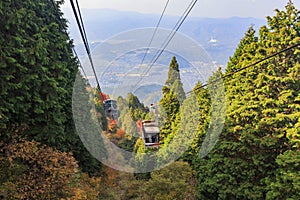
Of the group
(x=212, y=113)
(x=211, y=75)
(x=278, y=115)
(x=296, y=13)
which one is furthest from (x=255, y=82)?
(x=211, y=75)

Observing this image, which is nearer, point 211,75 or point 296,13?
point 296,13

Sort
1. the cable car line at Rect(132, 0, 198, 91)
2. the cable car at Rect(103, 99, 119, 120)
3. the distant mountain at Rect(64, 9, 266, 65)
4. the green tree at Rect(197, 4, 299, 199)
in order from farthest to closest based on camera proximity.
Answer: the cable car at Rect(103, 99, 119, 120) → the distant mountain at Rect(64, 9, 266, 65) → the green tree at Rect(197, 4, 299, 199) → the cable car line at Rect(132, 0, 198, 91)

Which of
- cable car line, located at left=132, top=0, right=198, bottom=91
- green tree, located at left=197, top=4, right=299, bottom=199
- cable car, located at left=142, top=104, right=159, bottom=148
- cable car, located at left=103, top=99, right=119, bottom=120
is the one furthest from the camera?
cable car, located at left=103, top=99, right=119, bottom=120

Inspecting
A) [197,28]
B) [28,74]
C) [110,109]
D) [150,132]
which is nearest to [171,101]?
[150,132]

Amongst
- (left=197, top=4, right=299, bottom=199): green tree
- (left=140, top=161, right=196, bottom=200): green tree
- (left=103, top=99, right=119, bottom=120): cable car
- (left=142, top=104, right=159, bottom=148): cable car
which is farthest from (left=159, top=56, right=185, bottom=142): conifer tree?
(left=197, top=4, right=299, bottom=199): green tree

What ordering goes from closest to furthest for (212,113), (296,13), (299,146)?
(299,146) < (296,13) < (212,113)

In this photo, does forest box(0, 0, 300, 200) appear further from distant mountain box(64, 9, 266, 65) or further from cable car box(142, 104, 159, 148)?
cable car box(142, 104, 159, 148)

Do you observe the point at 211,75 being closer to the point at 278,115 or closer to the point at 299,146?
the point at 278,115
